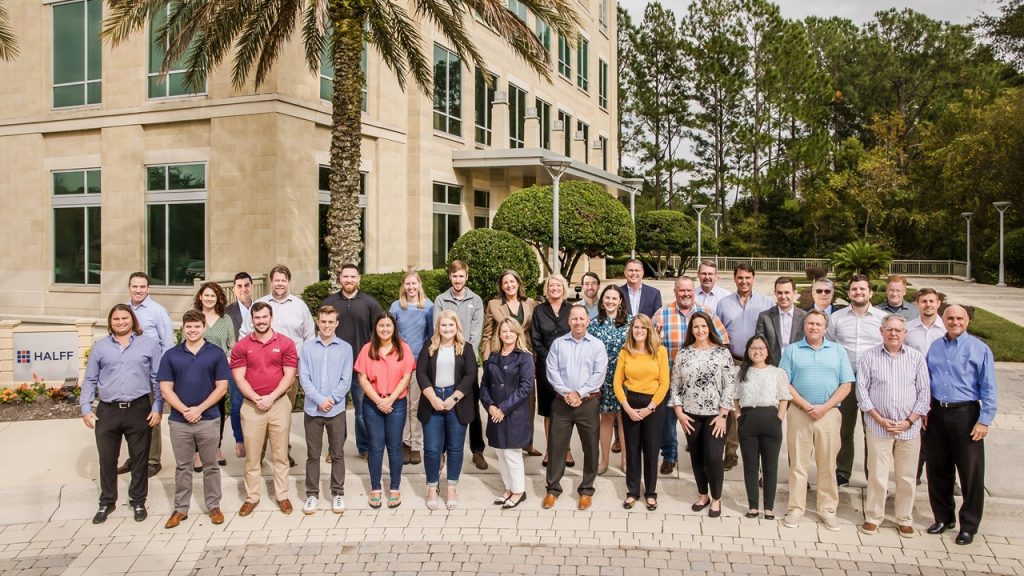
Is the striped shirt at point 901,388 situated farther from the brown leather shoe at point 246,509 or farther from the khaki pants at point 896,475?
the brown leather shoe at point 246,509

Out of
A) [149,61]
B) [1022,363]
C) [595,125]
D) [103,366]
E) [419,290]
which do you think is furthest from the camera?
[595,125]

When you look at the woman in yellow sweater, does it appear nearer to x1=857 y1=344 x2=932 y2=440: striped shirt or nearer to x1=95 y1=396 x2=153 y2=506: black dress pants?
x1=857 y1=344 x2=932 y2=440: striped shirt

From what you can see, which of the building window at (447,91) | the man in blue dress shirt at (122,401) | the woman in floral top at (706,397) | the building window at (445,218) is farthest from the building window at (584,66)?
the man in blue dress shirt at (122,401)

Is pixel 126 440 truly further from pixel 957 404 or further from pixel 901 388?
pixel 957 404

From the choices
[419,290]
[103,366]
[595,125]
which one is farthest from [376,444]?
[595,125]

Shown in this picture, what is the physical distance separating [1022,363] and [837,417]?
10950 millimetres

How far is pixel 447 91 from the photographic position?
81.9ft

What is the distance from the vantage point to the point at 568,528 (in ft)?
21.5

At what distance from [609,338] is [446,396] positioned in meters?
1.64

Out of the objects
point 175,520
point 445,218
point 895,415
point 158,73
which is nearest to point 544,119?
point 445,218

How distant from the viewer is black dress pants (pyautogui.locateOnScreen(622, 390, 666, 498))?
688 centimetres

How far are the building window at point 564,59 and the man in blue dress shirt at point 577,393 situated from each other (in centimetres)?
2785

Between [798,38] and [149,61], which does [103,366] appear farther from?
[798,38]

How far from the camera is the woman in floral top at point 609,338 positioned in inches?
294
